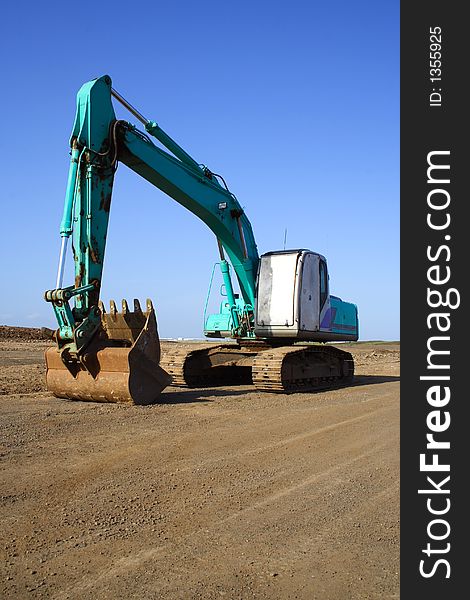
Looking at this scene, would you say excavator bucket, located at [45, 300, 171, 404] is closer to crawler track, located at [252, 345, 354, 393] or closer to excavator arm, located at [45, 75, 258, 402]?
excavator arm, located at [45, 75, 258, 402]

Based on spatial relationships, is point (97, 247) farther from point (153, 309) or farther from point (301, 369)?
point (301, 369)

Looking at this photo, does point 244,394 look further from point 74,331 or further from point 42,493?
point 42,493

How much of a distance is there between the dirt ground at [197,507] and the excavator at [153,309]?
5.13 feet

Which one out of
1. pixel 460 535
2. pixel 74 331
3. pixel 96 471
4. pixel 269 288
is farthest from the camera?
pixel 269 288

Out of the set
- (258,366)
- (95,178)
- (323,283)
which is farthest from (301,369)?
(95,178)

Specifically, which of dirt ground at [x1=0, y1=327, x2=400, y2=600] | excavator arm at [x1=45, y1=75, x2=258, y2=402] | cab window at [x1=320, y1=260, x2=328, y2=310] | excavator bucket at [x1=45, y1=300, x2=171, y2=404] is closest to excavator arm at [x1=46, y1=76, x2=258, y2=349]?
excavator arm at [x1=45, y1=75, x2=258, y2=402]

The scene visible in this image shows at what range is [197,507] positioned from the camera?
491 centimetres

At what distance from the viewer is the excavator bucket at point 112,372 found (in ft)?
33.9

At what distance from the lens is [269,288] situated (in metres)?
14.3

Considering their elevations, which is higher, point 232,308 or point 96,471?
point 232,308

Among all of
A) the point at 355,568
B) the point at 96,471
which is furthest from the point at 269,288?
the point at 355,568

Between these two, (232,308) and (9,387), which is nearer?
(9,387)

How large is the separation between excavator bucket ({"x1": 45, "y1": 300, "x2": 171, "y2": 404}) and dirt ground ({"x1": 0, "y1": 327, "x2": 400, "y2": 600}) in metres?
1.10

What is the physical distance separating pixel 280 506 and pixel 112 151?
8.33 meters
